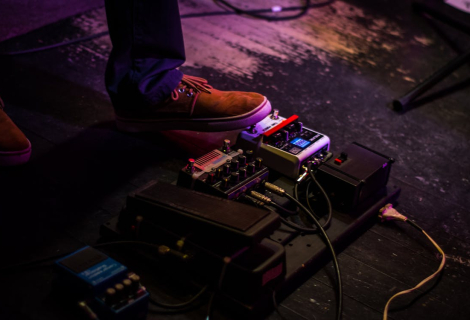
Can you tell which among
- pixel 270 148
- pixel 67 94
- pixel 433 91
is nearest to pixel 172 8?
pixel 270 148

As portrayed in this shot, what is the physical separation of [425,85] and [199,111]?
3.67ft

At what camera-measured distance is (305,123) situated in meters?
2.05

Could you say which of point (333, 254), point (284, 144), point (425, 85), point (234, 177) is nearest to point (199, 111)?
point (284, 144)

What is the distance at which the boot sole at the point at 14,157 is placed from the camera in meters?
1.55

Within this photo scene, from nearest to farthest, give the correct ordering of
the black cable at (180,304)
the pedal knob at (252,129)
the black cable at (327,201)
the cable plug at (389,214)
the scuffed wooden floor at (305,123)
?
the black cable at (180,304) → the scuffed wooden floor at (305,123) → the black cable at (327,201) → the cable plug at (389,214) → the pedal knob at (252,129)

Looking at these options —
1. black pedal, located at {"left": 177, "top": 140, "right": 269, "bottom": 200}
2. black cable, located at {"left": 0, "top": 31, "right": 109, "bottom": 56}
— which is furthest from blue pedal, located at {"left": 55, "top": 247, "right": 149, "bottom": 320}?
black cable, located at {"left": 0, "top": 31, "right": 109, "bottom": 56}

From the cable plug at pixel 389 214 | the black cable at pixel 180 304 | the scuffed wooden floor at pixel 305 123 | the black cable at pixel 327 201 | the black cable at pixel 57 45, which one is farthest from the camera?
the black cable at pixel 57 45

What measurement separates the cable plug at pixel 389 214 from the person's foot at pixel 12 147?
41.7 inches

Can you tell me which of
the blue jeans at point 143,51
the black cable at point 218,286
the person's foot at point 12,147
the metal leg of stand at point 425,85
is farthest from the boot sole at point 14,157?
the metal leg of stand at point 425,85

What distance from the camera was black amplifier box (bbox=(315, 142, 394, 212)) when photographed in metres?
1.46

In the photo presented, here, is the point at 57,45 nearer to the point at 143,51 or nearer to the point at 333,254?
the point at 143,51

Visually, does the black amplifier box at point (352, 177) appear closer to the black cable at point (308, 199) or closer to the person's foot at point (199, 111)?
the black cable at point (308, 199)

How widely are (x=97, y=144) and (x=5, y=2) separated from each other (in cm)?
101

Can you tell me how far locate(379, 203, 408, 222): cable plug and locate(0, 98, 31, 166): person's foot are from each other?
1060mm
